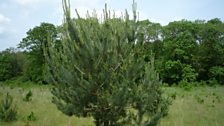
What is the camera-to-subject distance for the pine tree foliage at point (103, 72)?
301 inches

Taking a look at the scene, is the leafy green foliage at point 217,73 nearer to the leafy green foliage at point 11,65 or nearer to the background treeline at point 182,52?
the background treeline at point 182,52

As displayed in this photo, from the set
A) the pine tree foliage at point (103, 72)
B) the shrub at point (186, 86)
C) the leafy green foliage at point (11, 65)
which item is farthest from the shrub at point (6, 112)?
the leafy green foliage at point (11, 65)

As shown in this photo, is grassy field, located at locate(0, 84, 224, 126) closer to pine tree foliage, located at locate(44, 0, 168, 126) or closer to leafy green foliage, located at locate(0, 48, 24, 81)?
pine tree foliage, located at locate(44, 0, 168, 126)

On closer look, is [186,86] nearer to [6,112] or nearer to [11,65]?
[6,112]

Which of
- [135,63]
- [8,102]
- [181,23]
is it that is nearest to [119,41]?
[135,63]

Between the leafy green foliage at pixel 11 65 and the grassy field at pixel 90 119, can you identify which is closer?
the grassy field at pixel 90 119

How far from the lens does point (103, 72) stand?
25.0ft

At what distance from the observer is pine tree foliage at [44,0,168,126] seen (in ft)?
25.1

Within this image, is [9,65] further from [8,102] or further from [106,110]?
[106,110]

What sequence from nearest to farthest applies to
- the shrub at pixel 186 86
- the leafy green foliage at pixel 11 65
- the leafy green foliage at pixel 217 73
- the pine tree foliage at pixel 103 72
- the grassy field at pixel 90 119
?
1. the pine tree foliage at pixel 103 72
2. the grassy field at pixel 90 119
3. the shrub at pixel 186 86
4. the leafy green foliage at pixel 217 73
5. the leafy green foliage at pixel 11 65

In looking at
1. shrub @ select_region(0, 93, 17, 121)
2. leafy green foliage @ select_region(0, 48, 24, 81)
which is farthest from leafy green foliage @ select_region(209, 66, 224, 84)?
shrub @ select_region(0, 93, 17, 121)

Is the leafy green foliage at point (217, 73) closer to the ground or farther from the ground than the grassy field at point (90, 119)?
farther from the ground

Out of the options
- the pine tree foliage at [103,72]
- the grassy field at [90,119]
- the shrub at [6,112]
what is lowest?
the grassy field at [90,119]

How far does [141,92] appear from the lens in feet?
25.3
